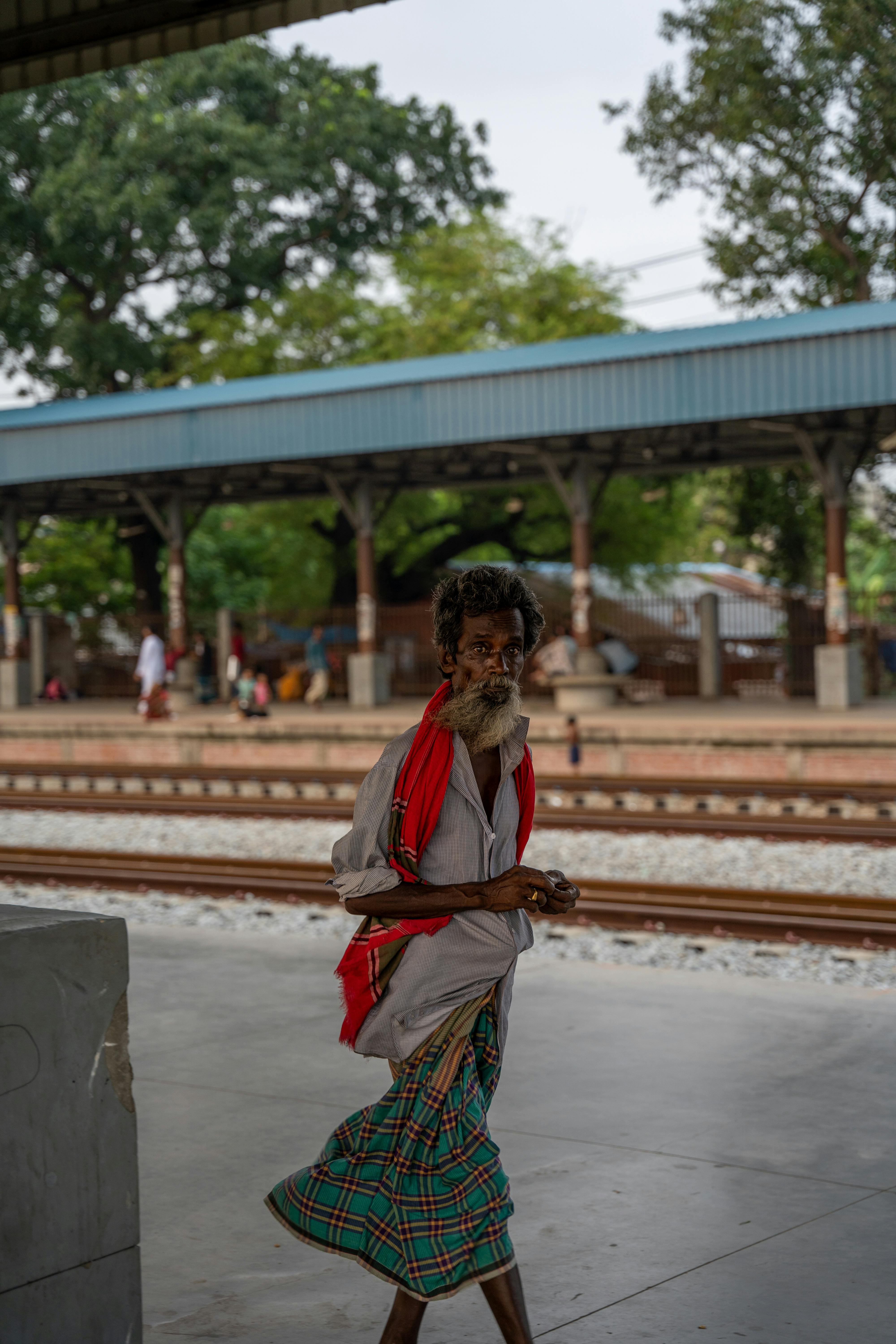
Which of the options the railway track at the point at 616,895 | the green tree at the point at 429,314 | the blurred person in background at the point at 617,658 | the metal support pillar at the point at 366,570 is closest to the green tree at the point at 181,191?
the green tree at the point at 429,314

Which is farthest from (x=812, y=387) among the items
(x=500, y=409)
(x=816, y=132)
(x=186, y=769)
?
Result: (x=816, y=132)

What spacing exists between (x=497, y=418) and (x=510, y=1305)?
59.8 ft

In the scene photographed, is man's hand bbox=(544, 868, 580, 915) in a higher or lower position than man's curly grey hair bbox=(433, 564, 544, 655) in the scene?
lower

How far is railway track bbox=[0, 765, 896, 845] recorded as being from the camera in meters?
12.5

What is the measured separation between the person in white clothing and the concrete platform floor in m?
15.6

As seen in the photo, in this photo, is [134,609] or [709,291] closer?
[709,291]

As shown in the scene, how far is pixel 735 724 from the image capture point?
16.8 meters

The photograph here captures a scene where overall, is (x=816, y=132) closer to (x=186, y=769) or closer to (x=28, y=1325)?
(x=186, y=769)

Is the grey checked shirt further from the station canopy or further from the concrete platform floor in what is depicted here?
the station canopy

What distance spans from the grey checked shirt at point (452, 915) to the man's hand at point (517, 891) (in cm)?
4

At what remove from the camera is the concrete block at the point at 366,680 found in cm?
2314

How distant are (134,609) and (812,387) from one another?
73.5ft

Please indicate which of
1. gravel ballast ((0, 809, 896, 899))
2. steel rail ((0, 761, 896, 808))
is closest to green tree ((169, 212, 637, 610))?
steel rail ((0, 761, 896, 808))

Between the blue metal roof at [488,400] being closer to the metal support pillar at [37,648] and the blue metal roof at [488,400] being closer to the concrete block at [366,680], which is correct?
the concrete block at [366,680]
